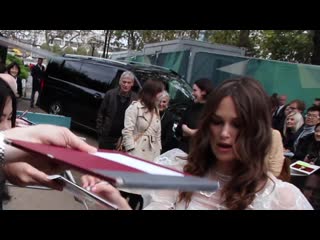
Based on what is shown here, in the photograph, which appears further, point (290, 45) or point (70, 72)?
point (290, 45)

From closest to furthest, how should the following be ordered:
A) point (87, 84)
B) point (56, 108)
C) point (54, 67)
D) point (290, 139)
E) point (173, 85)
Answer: point (290, 139) → point (173, 85) → point (87, 84) → point (56, 108) → point (54, 67)

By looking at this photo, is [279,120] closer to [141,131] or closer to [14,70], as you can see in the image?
[141,131]

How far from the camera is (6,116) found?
2.13m

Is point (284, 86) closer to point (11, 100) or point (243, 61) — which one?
point (243, 61)

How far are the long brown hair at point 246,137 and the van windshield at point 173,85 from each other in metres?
6.69

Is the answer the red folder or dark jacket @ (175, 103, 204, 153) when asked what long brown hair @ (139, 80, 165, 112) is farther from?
the red folder

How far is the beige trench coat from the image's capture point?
4559mm

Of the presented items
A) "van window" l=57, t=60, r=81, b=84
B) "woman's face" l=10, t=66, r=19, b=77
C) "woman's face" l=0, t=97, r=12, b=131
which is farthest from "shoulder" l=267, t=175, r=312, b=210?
"woman's face" l=10, t=66, r=19, b=77

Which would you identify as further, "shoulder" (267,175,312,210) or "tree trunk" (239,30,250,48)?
"tree trunk" (239,30,250,48)

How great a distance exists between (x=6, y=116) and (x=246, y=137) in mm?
1211

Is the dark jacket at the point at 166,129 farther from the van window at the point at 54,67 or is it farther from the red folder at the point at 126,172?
the van window at the point at 54,67

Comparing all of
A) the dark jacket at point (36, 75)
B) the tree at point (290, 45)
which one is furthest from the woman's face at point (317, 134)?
the tree at point (290, 45)

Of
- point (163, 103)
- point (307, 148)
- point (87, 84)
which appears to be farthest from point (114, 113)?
point (87, 84)

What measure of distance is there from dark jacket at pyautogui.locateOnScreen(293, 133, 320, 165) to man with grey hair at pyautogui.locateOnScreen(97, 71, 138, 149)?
6.83ft
